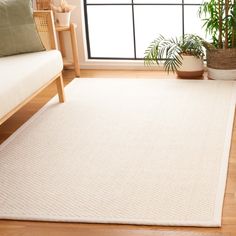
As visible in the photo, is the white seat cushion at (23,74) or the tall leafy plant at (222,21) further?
the tall leafy plant at (222,21)

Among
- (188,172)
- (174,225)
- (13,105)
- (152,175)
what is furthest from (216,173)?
(13,105)

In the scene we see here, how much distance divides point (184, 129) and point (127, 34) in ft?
6.71

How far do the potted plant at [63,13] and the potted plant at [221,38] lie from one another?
116 centimetres

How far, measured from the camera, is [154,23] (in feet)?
16.0

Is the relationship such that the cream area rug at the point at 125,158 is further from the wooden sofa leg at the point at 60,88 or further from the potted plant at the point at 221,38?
the potted plant at the point at 221,38

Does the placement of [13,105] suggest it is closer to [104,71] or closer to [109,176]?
[109,176]

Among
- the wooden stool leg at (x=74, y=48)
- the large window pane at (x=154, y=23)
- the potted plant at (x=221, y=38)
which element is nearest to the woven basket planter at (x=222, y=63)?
the potted plant at (x=221, y=38)

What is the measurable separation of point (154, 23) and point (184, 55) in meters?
0.90

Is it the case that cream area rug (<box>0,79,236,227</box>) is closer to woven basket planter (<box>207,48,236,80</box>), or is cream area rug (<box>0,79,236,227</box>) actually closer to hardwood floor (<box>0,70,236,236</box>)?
hardwood floor (<box>0,70,236,236</box>)

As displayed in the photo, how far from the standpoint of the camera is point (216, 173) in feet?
8.42

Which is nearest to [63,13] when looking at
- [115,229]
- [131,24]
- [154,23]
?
[131,24]

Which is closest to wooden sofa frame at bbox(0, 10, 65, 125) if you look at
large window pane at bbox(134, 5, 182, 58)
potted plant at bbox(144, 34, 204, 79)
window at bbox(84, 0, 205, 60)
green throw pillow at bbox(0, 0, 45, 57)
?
green throw pillow at bbox(0, 0, 45, 57)

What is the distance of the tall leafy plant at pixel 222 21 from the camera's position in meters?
3.90

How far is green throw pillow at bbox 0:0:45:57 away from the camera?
340cm
